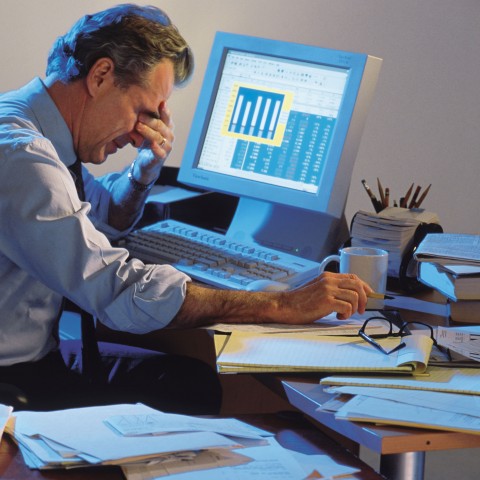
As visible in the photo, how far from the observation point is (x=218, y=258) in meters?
1.94

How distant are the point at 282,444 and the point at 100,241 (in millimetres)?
543

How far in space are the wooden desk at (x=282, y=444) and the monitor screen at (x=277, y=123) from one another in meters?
0.79

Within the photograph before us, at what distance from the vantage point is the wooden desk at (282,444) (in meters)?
1.05

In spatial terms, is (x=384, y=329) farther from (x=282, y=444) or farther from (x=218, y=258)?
(x=218, y=258)

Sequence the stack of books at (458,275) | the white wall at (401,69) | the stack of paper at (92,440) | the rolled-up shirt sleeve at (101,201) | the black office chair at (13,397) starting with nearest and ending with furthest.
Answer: the stack of paper at (92,440)
the black office chair at (13,397)
the stack of books at (458,275)
the rolled-up shirt sleeve at (101,201)
the white wall at (401,69)

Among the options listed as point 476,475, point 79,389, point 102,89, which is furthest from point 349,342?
point 476,475

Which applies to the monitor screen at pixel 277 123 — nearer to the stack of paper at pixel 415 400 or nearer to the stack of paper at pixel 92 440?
the stack of paper at pixel 415 400

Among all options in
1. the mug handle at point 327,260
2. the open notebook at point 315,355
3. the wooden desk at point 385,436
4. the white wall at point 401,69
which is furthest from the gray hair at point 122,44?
the white wall at point 401,69

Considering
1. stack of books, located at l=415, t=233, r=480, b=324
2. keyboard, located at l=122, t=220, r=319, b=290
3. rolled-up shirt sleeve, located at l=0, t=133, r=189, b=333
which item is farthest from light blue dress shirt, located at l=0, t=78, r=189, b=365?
stack of books, located at l=415, t=233, r=480, b=324

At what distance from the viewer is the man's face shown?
71.2 inches

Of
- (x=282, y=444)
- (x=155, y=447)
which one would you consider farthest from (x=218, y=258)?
(x=155, y=447)

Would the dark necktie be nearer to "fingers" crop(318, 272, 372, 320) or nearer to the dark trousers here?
the dark trousers

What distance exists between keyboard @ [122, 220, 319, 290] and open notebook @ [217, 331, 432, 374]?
32cm

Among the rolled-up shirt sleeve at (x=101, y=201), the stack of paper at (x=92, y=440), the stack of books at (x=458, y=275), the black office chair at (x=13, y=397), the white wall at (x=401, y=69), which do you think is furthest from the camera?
the white wall at (x=401, y=69)
